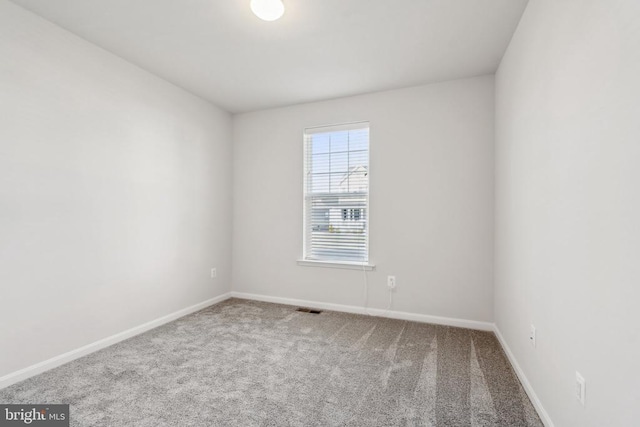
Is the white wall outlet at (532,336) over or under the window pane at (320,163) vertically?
under

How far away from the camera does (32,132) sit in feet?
7.13

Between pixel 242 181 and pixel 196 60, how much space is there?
1.73 meters

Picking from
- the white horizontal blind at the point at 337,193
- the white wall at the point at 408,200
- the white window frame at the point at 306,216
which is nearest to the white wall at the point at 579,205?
the white wall at the point at 408,200

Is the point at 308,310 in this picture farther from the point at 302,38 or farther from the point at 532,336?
the point at 302,38

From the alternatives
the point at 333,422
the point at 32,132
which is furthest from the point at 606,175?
the point at 32,132

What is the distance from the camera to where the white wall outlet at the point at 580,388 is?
1.26 metres

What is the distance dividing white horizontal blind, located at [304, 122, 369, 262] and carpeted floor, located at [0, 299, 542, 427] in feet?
3.50

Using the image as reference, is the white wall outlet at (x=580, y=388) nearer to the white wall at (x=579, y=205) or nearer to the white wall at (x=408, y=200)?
the white wall at (x=579, y=205)

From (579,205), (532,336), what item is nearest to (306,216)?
→ (532,336)

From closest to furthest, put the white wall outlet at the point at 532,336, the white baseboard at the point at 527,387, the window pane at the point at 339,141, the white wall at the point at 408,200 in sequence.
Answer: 1. the white baseboard at the point at 527,387
2. the white wall outlet at the point at 532,336
3. the white wall at the point at 408,200
4. the window pane at the point at 339,141

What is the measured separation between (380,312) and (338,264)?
2.41 feet

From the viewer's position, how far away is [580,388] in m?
1.29

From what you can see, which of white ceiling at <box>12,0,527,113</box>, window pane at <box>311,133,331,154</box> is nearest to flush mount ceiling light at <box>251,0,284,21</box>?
white ceiling at <box>12,0,527,113</box>

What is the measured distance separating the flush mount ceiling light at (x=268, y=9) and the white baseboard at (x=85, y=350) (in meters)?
2.95
